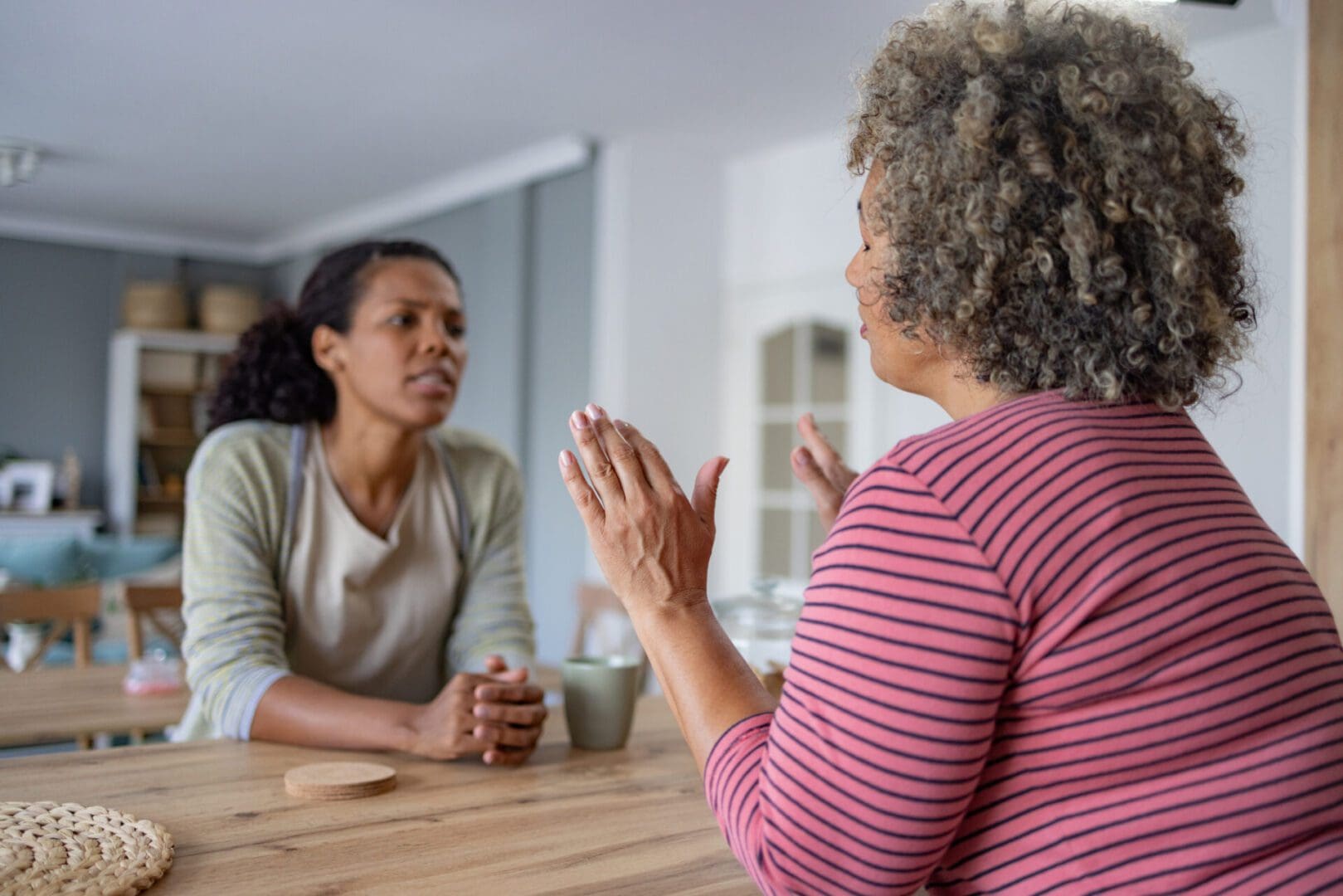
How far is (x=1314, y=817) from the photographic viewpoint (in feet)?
2.35

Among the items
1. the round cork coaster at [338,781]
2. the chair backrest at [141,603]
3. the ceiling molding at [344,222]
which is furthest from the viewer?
the ceiling molding at [344,222]

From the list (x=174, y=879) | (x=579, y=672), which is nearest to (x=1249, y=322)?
(x=579, y=672)

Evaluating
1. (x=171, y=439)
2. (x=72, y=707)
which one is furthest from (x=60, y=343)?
(x=72, y=707)

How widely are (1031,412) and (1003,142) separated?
0.19 metres

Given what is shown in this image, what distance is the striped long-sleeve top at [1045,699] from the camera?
2.23 ft

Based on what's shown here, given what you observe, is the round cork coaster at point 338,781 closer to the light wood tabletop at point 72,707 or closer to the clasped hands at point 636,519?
the clasped hands at point 636,519

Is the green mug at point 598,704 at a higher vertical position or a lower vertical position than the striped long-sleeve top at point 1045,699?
lower

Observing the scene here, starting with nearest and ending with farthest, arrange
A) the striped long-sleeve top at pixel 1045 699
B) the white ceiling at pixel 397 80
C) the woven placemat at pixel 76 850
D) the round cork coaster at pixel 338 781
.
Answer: the striped long-sleeve top at pixel 1045 699, the woven placemat at pixel 76 850, the round cork coaster at pixel 338 781, the white ceiling at pixel 397 80

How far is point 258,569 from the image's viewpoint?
1.61 m

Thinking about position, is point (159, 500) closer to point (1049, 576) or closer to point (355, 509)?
point (355, 509)

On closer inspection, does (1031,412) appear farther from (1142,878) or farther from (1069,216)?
(1142,878)

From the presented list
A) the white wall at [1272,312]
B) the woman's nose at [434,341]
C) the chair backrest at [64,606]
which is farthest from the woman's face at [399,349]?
the white wall at [1272,312]

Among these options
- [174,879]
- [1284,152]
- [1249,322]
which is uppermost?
[1284,152]

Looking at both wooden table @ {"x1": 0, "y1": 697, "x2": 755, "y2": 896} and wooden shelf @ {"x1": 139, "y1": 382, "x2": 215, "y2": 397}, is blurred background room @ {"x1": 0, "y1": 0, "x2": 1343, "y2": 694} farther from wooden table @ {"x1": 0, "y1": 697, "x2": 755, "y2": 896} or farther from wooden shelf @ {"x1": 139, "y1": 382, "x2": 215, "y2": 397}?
wooden table @ {"x1": 0, "y1": 697, "x2": 755, "y2": 896}
